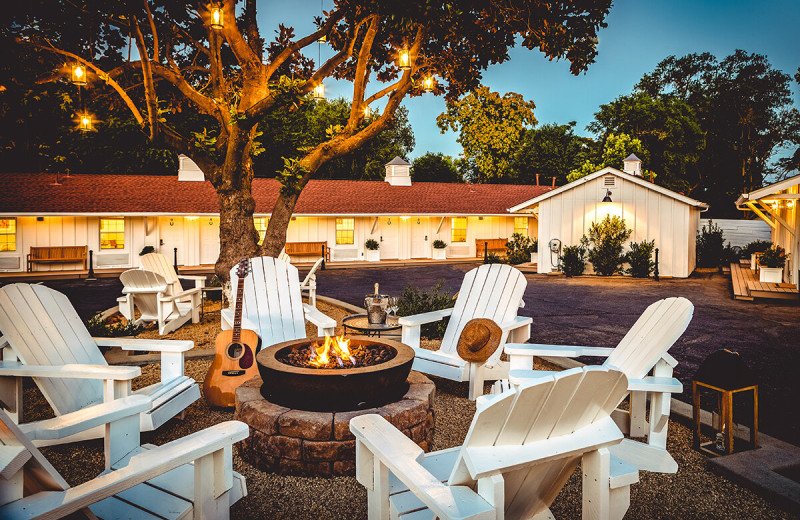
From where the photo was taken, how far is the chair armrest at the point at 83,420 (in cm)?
219

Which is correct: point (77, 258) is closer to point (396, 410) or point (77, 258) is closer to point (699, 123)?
point (396, 410)

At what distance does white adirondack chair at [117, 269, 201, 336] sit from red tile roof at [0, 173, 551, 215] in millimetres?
13585

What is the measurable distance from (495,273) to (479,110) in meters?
31.5

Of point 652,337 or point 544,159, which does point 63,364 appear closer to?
point 652,337

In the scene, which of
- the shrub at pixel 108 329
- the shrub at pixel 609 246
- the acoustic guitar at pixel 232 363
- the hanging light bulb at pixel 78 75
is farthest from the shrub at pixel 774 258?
the hanging light bulb at pixel 78 75

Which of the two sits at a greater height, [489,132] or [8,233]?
[489,132]

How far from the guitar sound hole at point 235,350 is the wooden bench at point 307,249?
59.8ft

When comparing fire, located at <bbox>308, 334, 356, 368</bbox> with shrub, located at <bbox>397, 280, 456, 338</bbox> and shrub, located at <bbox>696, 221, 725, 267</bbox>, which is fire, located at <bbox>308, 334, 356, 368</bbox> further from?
shrub, located at <bbox>696, 221, 725, 267</bbox>

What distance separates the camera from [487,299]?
5359 millimetres

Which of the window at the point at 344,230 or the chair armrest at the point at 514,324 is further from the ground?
the window at the point at 344,230

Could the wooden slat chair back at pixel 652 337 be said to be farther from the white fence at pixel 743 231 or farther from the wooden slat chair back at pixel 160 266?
the white fence at pixel 743 231

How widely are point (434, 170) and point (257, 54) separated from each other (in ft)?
110

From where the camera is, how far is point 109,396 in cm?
297

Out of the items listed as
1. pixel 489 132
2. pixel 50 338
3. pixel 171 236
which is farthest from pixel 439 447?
pixel 489 132
